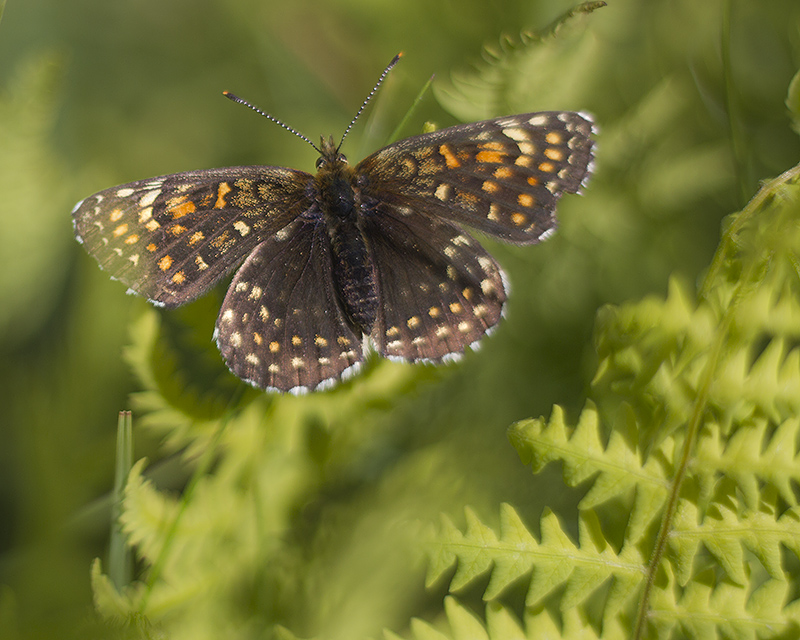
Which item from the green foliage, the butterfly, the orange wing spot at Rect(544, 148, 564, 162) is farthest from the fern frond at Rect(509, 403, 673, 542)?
the orange wing spot at Rect(544, 148, 564, 162)

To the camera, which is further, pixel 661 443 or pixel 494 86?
pixel 494 86

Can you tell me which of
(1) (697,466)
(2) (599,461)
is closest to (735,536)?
(1) (697,466)

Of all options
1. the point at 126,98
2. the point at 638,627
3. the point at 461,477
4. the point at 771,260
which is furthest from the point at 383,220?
the point at 126,98

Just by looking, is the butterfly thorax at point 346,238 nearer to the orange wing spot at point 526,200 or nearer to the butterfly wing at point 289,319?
the butterfly wing at point 289,319

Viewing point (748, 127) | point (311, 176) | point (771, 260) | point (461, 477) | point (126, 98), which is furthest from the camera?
point (126, 98)

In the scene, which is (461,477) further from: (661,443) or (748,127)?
(748,127)

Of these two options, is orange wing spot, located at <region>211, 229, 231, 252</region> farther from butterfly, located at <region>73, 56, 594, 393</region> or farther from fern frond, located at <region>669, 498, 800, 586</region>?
fern frond, located at <region>669, 498, 800, 586</region>

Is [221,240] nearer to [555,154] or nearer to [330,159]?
[330,159]
